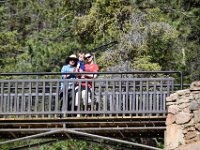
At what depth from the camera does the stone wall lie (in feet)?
39.4

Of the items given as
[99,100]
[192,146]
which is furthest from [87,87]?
[192,146]

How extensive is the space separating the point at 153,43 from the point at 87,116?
7.99 m

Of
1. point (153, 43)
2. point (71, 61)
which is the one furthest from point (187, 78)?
point (71, 61)

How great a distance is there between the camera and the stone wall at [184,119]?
39.4 ft

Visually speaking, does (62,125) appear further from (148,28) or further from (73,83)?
(148,28)

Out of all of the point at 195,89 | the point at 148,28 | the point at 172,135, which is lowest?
the point at 172,135

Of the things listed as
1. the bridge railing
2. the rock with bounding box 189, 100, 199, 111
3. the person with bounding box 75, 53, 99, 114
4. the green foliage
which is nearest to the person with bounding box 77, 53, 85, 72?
the person with bounding box 75, 53, 99, 114

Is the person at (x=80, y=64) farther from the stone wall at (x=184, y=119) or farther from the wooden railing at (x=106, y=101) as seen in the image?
the stone wall at (x=184, y=119)

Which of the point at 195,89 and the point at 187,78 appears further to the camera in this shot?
the point at 187,78

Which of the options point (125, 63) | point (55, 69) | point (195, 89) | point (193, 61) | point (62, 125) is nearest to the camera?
point (195, 89)

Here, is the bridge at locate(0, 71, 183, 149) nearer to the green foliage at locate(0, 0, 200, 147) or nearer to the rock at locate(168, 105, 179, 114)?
the rock at locate(168, 105, 179, 114)

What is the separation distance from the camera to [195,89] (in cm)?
1209

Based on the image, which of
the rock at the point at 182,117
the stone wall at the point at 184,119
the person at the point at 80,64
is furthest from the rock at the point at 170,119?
the person at the point at 80,64

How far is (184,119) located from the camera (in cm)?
1212
